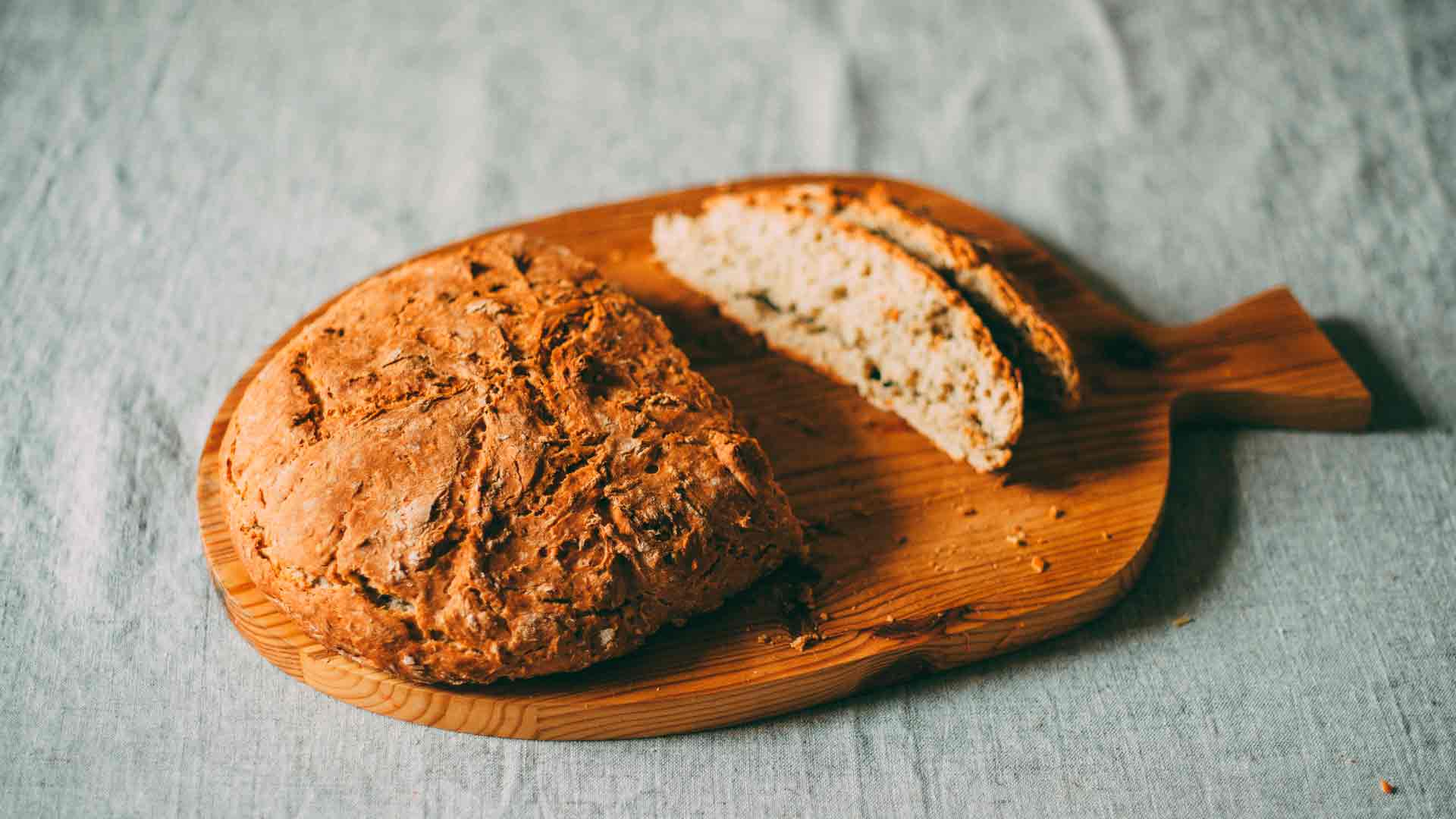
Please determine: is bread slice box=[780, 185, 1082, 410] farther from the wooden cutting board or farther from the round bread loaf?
the round bread loaf

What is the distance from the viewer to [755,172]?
542 centimetres

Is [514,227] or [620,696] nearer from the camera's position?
[620,696]

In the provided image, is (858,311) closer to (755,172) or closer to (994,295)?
(994,295)

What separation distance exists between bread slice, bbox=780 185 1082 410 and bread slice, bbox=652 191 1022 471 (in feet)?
0.42

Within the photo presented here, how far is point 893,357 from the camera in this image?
13.0 ft

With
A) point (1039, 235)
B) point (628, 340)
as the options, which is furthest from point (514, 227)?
point (1039, 235)

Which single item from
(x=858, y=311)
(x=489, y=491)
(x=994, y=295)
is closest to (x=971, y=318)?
(x=994, y=295)

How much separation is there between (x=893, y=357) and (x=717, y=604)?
1.12 meters

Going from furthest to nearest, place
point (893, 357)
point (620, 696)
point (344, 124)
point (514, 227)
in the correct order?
point (344, 124), point (514, 227), point (893, 357), point (620, 696)

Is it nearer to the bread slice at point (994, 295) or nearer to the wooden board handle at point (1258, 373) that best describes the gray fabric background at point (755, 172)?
the wooden board handle at point (1258, 373)

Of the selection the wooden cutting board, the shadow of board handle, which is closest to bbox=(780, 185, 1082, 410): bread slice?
the wooden cutting board

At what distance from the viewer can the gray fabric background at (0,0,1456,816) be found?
3.32 m

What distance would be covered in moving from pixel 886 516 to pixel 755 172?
88.9 inches

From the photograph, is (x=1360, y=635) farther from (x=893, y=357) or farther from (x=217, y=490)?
(x=217, y=490)
